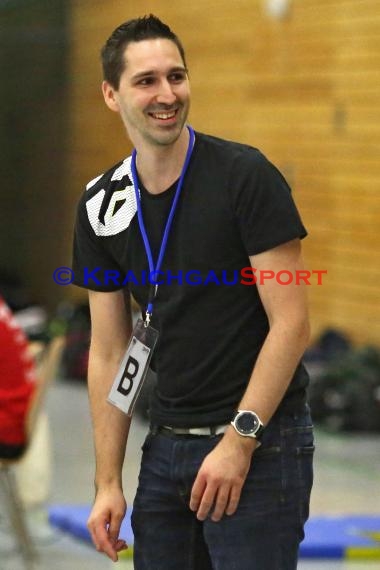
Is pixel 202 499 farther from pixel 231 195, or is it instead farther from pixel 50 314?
pixel 50 314

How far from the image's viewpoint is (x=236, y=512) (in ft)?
7.42

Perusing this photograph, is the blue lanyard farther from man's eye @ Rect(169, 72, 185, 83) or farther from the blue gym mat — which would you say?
the blue gym mat

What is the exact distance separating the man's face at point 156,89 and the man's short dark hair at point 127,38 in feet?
0.04

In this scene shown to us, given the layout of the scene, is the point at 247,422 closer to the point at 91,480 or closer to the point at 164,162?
the point at 164,162

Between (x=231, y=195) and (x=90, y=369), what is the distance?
1.85 ft

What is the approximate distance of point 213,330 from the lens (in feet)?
7.61

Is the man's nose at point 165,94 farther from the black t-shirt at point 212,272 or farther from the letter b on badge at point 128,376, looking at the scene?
the letter b on badge at point 128,376

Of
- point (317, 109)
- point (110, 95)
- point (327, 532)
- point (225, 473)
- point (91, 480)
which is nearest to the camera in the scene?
point (225, 473)

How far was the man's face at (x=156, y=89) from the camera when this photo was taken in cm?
230

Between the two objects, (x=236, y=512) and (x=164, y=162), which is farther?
(x=164, y=162)

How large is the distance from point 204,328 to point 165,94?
0.46m

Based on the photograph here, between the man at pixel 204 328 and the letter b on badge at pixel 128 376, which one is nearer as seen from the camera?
the man at pixel 204 328

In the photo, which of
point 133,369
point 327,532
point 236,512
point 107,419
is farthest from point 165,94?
point 327,532

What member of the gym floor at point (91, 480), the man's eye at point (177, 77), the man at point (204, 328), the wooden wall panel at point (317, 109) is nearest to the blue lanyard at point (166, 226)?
the man at point (204, 328)
